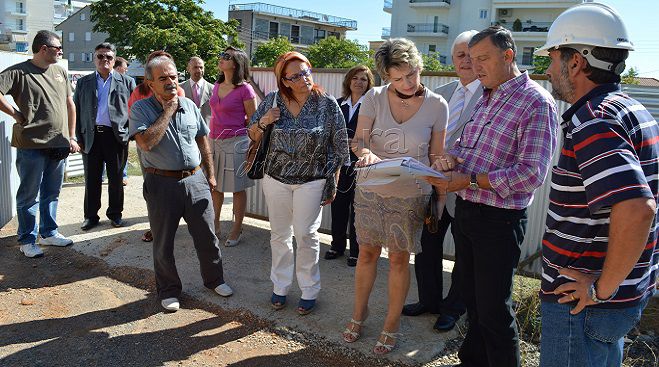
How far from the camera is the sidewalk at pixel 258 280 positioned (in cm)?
392

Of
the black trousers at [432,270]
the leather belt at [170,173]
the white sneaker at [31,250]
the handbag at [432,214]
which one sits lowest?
the white sneaker at [31,250]

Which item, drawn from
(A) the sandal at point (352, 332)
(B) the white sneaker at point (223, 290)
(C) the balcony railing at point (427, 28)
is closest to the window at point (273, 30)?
(C) the balcony railing at point (427, 28)

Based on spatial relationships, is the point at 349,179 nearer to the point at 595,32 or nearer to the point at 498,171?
the point at 498,171

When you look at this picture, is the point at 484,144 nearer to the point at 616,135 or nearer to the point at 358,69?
the point at 616,135

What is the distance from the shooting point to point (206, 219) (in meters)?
4.50

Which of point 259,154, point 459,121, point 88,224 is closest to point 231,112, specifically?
point 259,154

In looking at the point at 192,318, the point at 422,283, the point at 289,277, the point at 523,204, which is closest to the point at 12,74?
the point at 192,318

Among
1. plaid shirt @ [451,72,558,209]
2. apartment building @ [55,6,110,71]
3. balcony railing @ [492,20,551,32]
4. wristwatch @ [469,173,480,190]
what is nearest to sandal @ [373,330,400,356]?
plaid shirt @ [451,72,558,209]

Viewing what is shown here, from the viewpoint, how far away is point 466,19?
181 ft

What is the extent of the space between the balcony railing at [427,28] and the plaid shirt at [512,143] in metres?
56.6

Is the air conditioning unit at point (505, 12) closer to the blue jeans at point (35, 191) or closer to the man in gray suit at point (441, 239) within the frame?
the man in gray suit at point (441, 239)

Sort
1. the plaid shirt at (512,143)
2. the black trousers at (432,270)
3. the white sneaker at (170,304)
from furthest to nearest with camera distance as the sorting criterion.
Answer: the white sneaker at (170,304)
the black trousers at (432,270)
the plaid shirt at (512,143)

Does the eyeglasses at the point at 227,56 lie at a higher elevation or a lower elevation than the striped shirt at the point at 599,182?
higher

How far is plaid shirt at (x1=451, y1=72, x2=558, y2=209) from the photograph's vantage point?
105 inches
